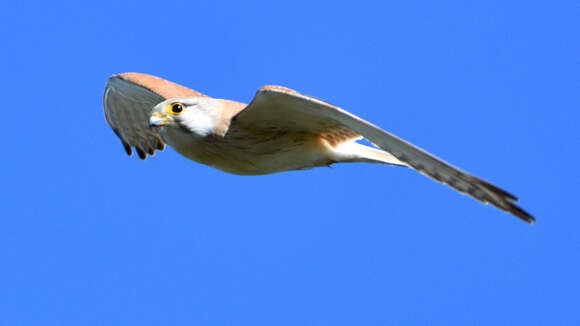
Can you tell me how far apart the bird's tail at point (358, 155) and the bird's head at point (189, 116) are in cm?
125

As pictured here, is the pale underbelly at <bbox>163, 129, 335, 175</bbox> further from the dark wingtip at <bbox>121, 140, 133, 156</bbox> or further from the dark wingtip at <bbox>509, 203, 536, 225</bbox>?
the dark wingtip at <bbox>121, 140, 133, 156</bbox>

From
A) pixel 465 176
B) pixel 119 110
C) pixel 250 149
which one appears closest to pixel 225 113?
pixel 250 149

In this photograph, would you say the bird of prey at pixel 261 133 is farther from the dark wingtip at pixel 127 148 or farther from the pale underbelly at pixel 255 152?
the dark wingtip at pixel 127 148

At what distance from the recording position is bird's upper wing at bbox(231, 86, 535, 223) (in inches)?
252

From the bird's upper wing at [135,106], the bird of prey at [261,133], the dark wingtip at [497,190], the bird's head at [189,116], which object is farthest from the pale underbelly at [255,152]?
the dark wingtip at [497,190]

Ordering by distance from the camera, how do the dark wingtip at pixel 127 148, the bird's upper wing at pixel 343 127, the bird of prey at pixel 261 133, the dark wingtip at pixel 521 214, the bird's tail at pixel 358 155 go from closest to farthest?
the dark wingtip at pixel 521 214 → the bird's upper wing at pixel 343 127 → the bird of prey at pixel 261 133 → the bird's tail at pixel 358 155 → the dark wingtip at pixel 127 148

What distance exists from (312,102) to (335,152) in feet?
4.04

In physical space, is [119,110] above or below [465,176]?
above

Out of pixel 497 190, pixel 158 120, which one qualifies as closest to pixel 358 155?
pixel 158 120

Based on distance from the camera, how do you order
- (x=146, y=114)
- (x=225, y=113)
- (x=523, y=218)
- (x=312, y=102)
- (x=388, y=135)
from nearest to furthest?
(x=523, y=218)
(x=388, y=135)
(x=312, y=102)
(x=225, y=113)
(x=146, y=114)

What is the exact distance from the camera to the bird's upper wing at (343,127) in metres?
6.41

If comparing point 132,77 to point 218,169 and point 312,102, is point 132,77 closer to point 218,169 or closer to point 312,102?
point 218,169

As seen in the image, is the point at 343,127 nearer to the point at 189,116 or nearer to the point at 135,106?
the point at 189,116

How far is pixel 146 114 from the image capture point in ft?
36.9
